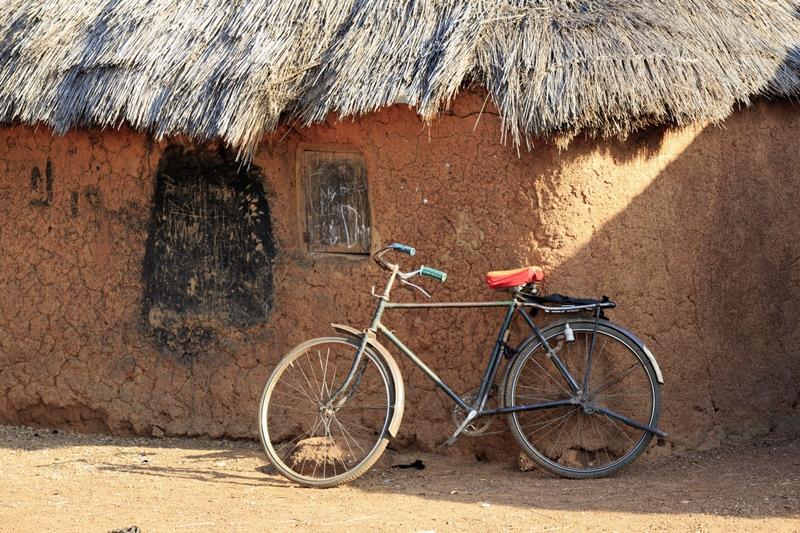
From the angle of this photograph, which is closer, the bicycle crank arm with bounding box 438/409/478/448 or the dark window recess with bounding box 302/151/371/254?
the bicycle crank arm with bounding box 438/409/478/448

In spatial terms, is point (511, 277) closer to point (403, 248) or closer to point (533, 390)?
point (403, 248)

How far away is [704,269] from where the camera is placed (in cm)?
609

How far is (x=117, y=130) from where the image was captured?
6.52 m

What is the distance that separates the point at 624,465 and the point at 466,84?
2.06 metres

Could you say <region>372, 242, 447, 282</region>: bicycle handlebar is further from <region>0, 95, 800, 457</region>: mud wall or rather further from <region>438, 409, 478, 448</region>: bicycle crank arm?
<region>438, 409, 478, 448</region>: bicycle crank arm

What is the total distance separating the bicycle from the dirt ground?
15 centimetres

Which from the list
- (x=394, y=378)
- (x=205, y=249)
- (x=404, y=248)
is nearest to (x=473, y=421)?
(x=394, y=378)

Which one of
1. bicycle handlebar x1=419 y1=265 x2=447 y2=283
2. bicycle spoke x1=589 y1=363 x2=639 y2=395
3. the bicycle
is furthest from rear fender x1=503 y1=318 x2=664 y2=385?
bicycle handlebar x1=419 y1=265 x2=447 y2=283

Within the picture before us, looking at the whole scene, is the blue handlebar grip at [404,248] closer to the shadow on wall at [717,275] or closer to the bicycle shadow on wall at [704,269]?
the bicycle shadow on wall at [704,269]

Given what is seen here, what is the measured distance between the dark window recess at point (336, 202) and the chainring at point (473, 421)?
1.04 meters

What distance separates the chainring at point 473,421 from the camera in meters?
5.70

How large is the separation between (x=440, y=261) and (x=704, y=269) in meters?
1.43

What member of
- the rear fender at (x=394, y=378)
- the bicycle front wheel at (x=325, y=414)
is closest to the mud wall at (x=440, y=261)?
the bicycle front wheel at (x=325, y=414)

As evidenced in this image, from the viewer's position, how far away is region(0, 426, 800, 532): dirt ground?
479cm
